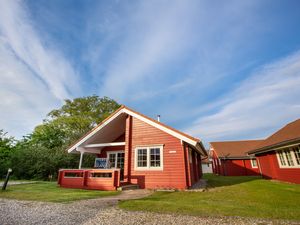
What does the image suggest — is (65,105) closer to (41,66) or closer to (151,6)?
(41,66)

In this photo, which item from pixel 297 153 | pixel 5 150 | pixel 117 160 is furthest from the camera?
pixel 5 150

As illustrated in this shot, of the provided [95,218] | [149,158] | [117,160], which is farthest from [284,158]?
[95,218]

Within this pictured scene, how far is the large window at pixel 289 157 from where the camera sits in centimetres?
1001

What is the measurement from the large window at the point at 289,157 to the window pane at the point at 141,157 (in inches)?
382

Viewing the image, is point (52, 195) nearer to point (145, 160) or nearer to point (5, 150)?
point (145, 160)

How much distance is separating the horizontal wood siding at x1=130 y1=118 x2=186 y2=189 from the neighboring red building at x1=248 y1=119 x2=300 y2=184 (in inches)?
280

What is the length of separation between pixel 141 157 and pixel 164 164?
1.48 meters

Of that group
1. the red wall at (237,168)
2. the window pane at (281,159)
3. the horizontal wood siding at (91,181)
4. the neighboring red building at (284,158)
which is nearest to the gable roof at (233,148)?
the red wall at (237,168)

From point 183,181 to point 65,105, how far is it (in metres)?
24.8

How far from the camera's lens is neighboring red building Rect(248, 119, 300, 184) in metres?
9.98

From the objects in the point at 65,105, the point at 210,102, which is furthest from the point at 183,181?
the point at 65,105

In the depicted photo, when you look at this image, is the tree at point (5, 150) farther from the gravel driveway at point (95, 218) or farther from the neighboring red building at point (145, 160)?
the gravel driveway at point (95, 218)

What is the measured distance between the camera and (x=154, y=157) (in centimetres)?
897

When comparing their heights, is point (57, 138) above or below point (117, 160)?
above
